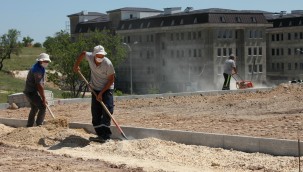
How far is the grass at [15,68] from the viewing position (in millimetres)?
69812

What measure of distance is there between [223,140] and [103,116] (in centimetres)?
258

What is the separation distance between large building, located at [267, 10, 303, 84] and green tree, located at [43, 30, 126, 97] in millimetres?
24249

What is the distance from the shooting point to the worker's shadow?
12.2 metres

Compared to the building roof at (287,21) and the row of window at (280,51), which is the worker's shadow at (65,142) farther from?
the row of window at (280,51)

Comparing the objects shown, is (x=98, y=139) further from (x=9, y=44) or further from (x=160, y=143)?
(x=9, y=44)

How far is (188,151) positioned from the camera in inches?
429

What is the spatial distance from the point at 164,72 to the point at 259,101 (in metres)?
76.0

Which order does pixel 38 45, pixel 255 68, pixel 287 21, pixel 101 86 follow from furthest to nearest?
pixel 38 45 < pixel 287 21 < pixel 255 68 < pixel 101 86

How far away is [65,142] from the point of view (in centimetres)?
1243

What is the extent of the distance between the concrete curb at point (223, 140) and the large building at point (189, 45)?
72445 millimetres

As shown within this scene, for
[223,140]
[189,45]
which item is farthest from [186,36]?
[223,140]

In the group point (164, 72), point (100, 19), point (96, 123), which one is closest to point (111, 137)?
point (96, 123)

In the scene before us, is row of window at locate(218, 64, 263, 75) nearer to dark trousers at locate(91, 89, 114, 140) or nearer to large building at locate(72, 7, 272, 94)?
large building at locate(72, 7, 272, 94)

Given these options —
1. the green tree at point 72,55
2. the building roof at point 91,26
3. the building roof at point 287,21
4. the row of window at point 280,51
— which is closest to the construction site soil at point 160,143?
the green tree at point 72,55
